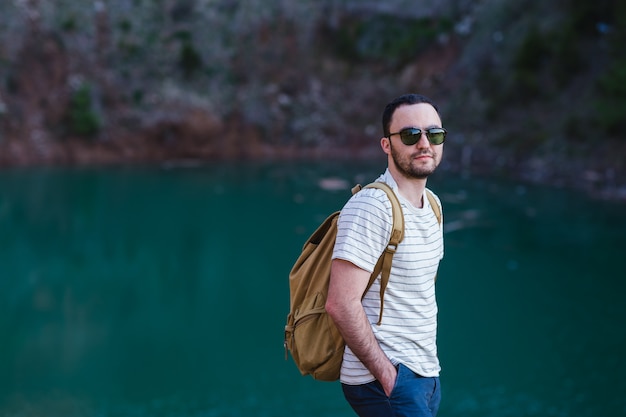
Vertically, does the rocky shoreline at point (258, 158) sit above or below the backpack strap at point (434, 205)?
below

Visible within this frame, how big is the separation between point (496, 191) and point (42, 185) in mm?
12597

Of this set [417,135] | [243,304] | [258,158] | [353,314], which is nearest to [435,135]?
[417,135]

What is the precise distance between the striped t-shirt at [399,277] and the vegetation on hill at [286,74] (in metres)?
19.6

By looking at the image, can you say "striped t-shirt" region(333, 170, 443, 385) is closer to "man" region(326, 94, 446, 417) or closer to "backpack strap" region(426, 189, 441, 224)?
"man" region(326, 94, 446, 417)

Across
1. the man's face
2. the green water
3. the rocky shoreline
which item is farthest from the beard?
the rocky shoreline

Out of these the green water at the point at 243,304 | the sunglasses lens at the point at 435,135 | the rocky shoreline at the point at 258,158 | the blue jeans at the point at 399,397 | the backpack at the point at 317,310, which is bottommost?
the green water at the point at 243,304

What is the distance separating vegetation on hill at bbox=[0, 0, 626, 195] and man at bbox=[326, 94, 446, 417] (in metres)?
19.5

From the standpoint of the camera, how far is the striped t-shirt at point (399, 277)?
2.66 metres

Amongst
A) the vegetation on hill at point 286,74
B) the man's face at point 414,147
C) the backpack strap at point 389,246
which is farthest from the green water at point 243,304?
the vegetation on hill at point 286,74

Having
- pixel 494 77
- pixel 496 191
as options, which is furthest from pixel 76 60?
pixel 496 191

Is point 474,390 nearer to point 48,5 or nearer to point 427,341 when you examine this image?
point 427,341

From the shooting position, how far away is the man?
2658mm

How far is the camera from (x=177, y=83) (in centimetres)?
2923

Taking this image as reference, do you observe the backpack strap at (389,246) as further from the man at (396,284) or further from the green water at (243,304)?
the green water at (243,304)
